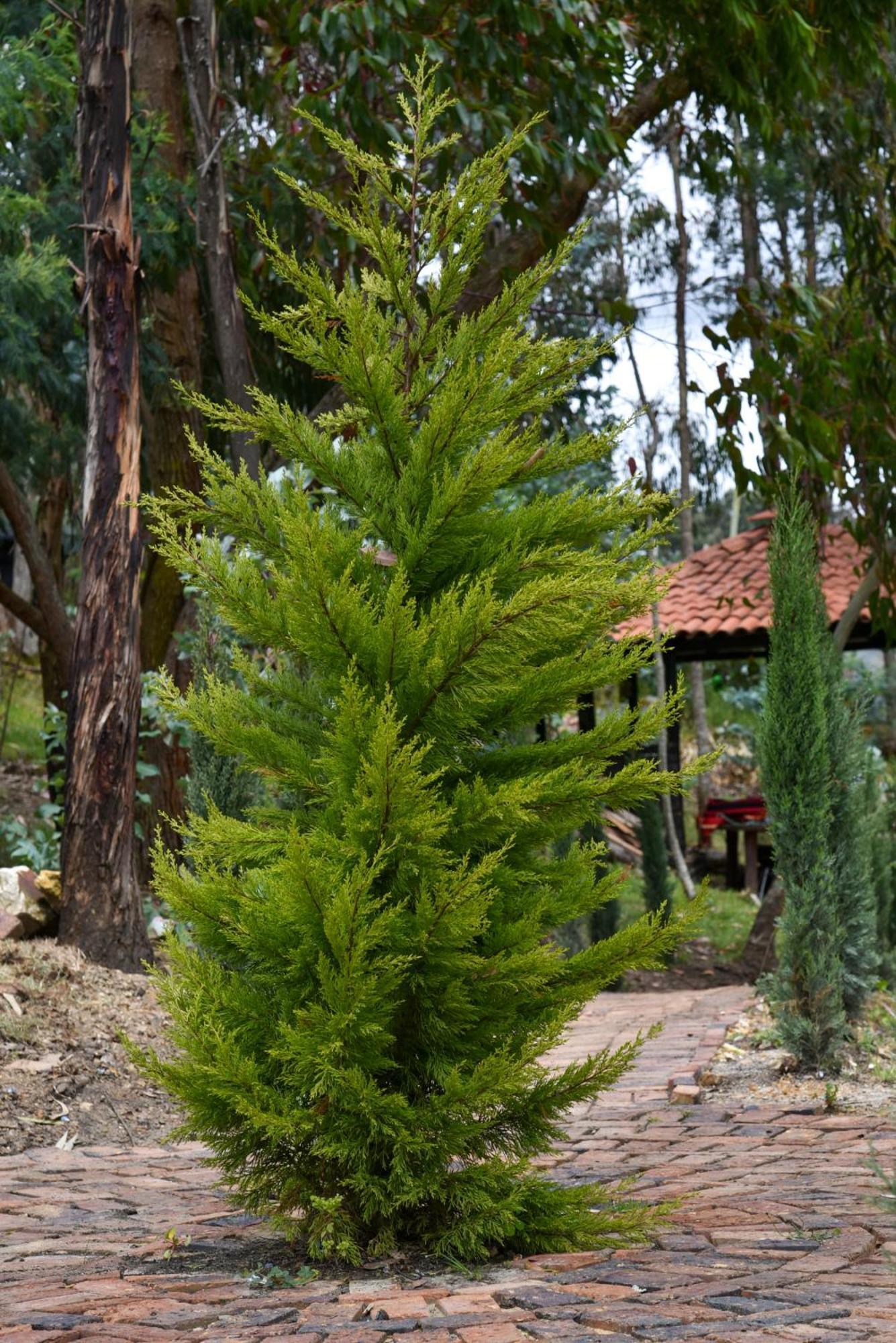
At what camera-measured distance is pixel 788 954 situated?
7.45 m

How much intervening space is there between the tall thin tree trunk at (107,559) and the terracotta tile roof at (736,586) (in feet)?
25.1

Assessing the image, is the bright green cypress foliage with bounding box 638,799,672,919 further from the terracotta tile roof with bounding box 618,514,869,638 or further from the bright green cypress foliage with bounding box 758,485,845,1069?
the bright green cypress foliage with bounding box 758,485,845,1069

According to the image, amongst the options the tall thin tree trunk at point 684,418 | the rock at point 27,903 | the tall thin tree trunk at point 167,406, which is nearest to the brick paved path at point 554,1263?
the rock at point 27,903

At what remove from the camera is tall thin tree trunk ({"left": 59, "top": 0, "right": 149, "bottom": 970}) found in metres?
8.10

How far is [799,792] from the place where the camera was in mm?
7578

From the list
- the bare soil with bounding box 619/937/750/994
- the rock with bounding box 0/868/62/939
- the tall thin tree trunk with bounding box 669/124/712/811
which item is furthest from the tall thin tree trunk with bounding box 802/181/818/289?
the rock with bounding box 0/868/62/939

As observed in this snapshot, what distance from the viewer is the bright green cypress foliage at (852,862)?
798cm

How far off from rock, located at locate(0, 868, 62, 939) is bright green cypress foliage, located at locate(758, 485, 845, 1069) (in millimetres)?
4329

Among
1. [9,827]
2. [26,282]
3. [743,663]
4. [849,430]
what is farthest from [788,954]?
[743,663]

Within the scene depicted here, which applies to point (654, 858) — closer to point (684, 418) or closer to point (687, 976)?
point (687, 976)

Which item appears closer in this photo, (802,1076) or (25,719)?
(802,1076)

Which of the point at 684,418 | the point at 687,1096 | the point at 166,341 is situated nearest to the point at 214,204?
the point at 166,341

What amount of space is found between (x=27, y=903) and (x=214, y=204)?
5.15 metres

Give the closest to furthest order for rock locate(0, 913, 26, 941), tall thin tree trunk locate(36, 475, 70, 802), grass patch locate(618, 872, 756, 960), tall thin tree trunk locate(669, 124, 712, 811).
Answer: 1. rock locate(0, 913, 26, 941)
2. tall thin tree trunk locate(36, 475, 70, 802)
3. grass patch locate(618, 872, 756, 960)
4. tall thin tree trunk locate(669, 124, 712, 811)
